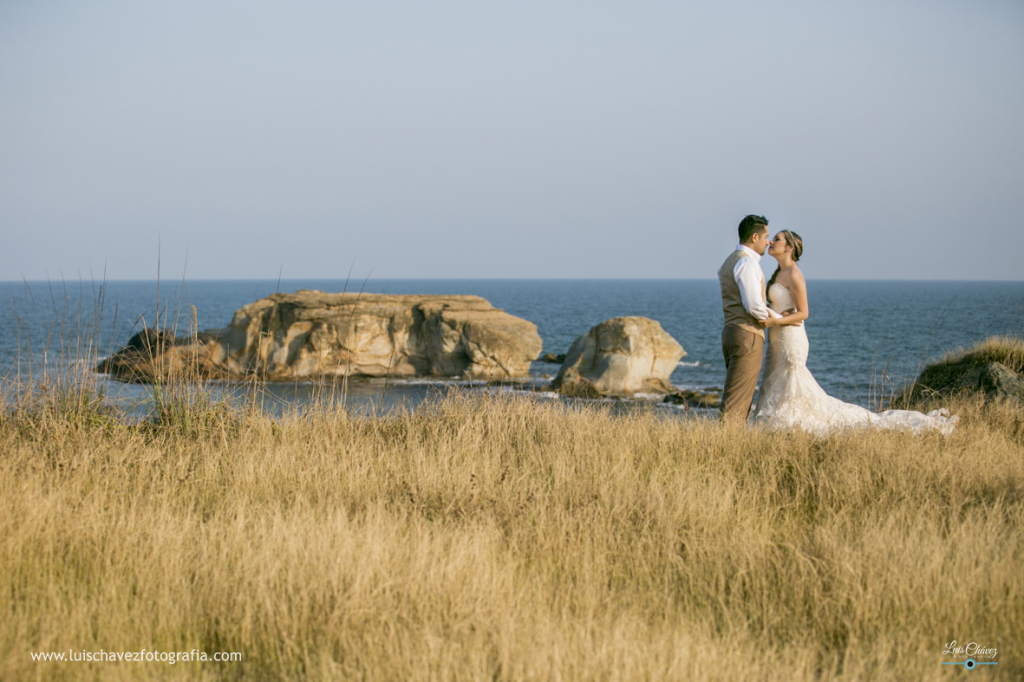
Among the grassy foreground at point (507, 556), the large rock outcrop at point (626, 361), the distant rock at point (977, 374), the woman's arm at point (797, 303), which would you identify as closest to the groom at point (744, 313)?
the woman's arm at point (797, 303)

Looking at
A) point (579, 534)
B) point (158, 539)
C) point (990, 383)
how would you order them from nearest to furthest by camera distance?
point (158, 539) → point (579, 534) → point (990, 383)

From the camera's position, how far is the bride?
21.7 ft

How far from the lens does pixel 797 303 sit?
22.5 feet

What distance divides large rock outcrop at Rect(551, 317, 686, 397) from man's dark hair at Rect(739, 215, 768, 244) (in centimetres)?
1981

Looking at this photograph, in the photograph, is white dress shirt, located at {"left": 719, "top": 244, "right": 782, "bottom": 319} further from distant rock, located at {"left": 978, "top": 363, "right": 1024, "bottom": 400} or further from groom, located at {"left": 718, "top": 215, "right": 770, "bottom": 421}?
distant rock, located at {"left": 978, "top": 363, "right": 1024, "bottom": 400}

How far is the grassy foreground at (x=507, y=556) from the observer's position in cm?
279

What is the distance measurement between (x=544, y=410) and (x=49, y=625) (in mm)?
4362

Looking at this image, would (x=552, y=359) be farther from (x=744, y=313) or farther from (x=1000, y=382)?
(x=744, y=313)

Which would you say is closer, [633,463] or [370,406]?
[633,463]

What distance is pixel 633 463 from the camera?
5.29m

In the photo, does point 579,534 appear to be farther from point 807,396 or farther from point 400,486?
point 807,396

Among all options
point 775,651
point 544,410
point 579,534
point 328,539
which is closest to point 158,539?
point 328,539

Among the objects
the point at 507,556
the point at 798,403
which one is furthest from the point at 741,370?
the point at 507,556

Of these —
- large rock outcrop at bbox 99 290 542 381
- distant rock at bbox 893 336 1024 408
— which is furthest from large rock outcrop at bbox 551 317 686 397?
distant rock at bbox 893 336 1024 408
